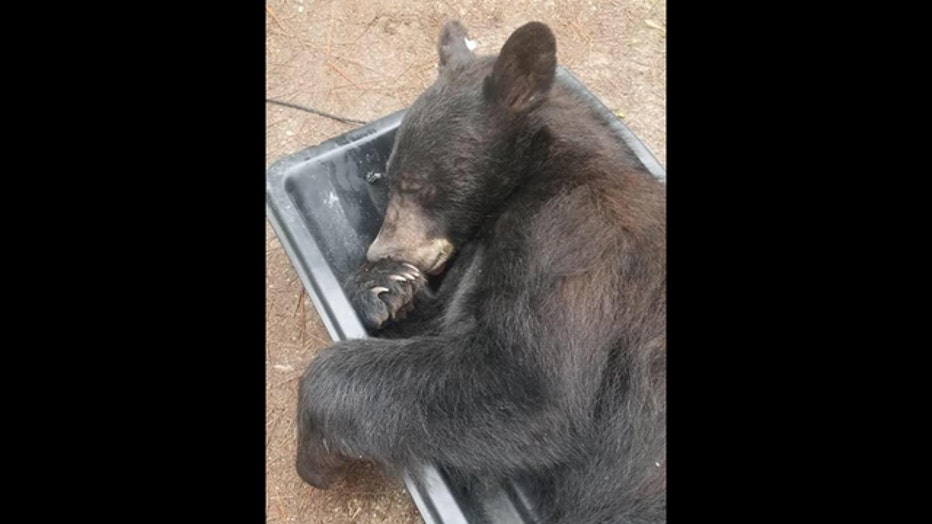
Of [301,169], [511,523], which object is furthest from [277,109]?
[511,523]

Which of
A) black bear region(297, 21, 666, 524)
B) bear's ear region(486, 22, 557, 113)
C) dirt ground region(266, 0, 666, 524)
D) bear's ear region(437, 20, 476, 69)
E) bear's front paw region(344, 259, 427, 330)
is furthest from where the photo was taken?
dirt ground region(266, 0, 666, 524)

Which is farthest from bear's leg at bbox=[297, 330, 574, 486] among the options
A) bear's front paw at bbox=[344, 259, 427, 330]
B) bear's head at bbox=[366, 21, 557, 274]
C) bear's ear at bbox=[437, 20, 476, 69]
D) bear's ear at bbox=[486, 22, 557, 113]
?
bear's ear at bbox=[437, 20, 476, 69]

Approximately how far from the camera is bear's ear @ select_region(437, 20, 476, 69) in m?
3.44

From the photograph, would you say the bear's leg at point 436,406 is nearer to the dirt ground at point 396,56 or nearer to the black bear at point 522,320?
the black bear at point 522,320

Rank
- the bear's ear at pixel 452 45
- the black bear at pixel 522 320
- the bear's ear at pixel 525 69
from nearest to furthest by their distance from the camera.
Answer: the black bear at pixel 522 320, the bear's ear at pixel 525 69, the bear's ear at pixel 452 45

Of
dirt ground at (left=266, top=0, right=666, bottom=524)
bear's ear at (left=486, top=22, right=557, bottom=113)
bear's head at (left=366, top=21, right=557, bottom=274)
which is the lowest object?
dirt ground at (left=266, top=0, right=666, bottom=524)

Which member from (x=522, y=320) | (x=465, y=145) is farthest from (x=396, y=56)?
(x=522, y=320)

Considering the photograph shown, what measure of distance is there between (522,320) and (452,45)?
142 centimetres

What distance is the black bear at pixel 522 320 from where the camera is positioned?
263 centimetres

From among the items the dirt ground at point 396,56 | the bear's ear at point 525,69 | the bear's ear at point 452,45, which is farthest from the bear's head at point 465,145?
the dirt ground at point 396,56

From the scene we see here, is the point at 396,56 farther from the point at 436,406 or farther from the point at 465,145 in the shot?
the point at 436,406

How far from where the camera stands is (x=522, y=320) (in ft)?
8.66

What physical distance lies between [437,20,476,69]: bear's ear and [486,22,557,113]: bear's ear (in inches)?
18.7

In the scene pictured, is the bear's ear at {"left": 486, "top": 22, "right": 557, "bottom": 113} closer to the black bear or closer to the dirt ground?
the black bear
